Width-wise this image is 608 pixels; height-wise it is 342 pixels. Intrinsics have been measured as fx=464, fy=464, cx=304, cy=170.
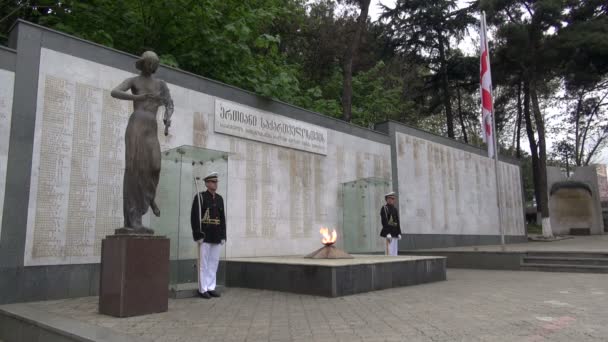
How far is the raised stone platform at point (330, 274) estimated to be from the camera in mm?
7555

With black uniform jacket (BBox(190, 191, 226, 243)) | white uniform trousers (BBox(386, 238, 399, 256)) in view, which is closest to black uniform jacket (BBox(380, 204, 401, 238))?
white uniform trousers (BBox(386, 238, 399, 256))

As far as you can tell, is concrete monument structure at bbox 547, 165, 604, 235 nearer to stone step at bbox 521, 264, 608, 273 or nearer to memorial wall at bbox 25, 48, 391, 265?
memorial wall at bbox 25, 48, 391, 265

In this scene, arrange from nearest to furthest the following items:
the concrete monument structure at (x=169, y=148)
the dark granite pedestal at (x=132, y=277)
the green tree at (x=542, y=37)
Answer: the dark granite pedestal at (x=132, y=277)
the concrete monument structure at (x=169, y=148)
the green tree at (x=542, y=37)

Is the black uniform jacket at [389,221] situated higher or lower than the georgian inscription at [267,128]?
lower

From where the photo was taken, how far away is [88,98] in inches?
328

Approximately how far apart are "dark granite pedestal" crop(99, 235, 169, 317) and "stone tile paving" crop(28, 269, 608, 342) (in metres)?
0.18

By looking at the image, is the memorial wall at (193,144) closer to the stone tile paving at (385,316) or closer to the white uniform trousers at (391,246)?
the stone tile paving at (385,316)

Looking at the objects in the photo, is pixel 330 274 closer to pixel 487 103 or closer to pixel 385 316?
pixel 385 316

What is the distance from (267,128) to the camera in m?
11.8

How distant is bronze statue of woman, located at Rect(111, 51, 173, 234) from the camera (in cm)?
621

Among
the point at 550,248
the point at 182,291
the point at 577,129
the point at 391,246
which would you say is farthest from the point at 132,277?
the point at 577,129

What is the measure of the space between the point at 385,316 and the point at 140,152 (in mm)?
3836

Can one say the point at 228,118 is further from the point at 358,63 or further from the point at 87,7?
the point at 358,63

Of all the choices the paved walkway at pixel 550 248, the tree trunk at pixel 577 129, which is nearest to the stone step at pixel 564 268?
the paved walkway at pixel 550 248
